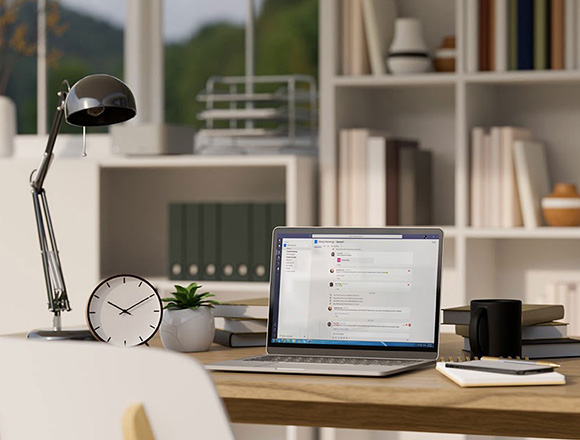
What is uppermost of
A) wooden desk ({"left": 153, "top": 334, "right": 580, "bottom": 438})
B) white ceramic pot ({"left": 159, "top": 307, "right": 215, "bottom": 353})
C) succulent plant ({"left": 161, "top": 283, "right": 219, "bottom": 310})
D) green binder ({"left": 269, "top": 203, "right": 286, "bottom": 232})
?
green binder ({"left": 269, "top": 203, "right": 286, "bottom": 232})

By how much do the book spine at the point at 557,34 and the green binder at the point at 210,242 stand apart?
1.25m

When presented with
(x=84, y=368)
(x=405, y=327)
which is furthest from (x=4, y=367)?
(x=405, y=327)

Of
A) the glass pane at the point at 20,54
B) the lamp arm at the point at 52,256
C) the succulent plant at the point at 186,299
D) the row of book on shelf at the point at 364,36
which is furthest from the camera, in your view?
the glass pane at the point at 20,54

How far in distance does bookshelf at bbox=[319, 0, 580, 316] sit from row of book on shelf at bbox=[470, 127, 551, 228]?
4cm

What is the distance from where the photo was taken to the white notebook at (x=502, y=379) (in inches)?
69.2

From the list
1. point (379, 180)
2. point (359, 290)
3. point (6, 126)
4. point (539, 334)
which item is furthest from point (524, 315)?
point (6, 126)

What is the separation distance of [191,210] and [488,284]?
1095 millimetres

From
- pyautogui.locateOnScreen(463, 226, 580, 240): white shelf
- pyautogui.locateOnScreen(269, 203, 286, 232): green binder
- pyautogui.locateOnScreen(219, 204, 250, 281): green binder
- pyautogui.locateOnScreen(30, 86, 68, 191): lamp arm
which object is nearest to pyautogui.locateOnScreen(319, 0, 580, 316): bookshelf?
pyautogui.locateOnScreen(463, 226, 580, 240): white shelf

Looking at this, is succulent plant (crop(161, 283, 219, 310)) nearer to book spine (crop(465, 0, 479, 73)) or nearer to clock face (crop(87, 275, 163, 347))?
clock face (crop(87, 275, 163, 347))

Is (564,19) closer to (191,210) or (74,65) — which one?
(191,210)

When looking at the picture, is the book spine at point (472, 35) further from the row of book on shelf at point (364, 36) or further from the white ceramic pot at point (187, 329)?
the white ceramic pot at point (187, 329)

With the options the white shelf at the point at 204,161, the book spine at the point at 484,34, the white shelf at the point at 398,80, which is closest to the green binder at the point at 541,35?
the book spine at the point at 484,34

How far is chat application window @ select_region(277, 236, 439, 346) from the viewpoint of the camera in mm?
2057

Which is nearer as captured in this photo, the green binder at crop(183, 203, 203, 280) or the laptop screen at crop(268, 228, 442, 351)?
the laptop screen at crop(268, 228, 442, 351)
